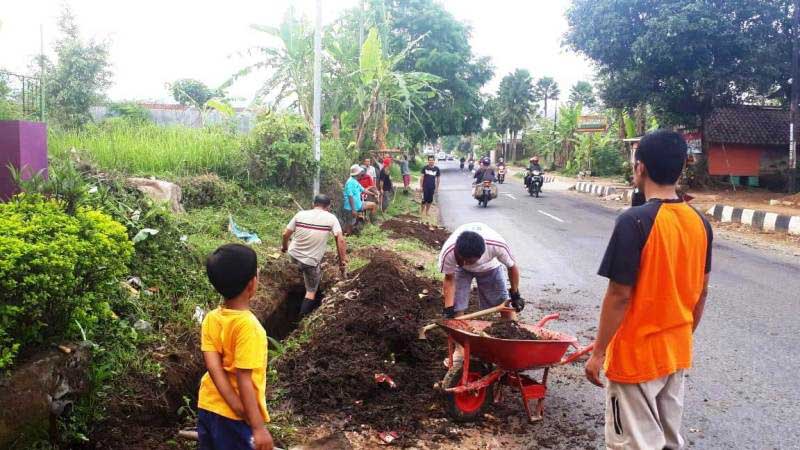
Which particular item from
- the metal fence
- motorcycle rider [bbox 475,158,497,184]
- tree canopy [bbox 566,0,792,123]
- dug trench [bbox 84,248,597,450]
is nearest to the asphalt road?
dug trench [bbox 84,248,597,450]

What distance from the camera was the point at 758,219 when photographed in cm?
1545

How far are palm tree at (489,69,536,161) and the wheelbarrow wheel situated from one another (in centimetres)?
6552

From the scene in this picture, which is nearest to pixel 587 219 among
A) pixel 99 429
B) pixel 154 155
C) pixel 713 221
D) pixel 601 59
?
pixel 713 221

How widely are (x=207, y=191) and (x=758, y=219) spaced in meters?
12.8

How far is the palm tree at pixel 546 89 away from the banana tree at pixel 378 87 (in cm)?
5683

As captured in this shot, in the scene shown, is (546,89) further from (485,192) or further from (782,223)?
(782,223)

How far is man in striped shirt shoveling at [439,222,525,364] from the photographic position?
4613 millimetres

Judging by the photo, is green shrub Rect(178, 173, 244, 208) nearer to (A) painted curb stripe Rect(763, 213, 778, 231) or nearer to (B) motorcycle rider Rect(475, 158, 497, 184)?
(B) motorcycle rider Rect(475, 158, 497, 184)

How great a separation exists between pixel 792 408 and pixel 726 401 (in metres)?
0.42

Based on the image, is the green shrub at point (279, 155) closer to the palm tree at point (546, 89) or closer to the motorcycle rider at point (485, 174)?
the motorcycle rider at point (485, 174)

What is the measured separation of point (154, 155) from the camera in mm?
10672

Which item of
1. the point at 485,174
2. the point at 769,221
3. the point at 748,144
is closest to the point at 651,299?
the point at 769,221

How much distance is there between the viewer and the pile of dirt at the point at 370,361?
4.51 metres

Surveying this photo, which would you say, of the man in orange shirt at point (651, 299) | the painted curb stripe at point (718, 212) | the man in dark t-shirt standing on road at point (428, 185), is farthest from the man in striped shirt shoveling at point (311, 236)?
the painted curb stripe at point (718, 212)
